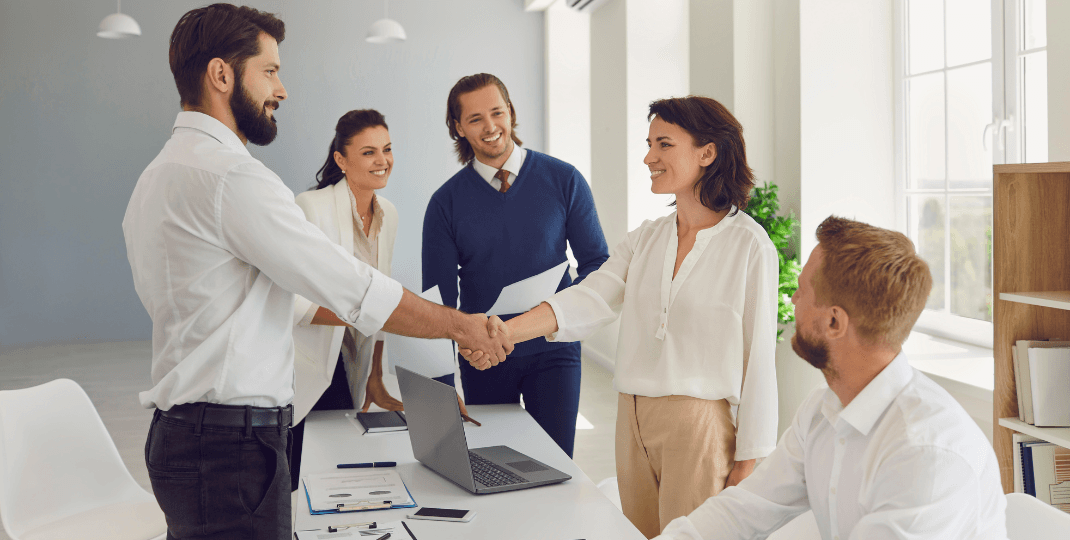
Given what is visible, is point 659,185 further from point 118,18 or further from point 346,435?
point 118,18

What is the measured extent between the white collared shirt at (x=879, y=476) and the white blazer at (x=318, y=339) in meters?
1.32

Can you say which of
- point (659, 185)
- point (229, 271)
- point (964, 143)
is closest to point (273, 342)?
point (229, 271)

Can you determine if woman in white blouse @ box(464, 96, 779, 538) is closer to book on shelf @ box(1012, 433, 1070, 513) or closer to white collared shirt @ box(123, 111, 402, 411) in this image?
white collared shirt @ box(123, 111, 402, 411)

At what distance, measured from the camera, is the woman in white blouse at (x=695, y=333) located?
6.23ft

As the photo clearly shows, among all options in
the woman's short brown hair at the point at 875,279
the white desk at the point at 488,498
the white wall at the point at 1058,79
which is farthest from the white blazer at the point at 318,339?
the white wall at the point at 1058,79

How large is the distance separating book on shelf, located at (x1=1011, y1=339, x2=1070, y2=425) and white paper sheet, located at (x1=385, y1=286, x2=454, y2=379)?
5.68 ft

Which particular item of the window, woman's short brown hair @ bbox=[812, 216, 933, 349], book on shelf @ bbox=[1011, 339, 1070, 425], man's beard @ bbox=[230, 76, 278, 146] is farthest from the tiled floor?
woman's short brown hair @ bbox=[812, 216, 933, 349]

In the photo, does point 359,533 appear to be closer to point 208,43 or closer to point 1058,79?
point 208,43

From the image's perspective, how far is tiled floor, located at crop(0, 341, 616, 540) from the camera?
180 inches

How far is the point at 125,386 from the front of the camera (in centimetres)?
634

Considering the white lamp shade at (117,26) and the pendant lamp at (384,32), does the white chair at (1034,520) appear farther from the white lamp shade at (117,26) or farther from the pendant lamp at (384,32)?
the white lamp shade at (117,26)

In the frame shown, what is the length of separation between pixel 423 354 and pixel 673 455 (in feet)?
3.12

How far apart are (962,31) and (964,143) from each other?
49 centimetres

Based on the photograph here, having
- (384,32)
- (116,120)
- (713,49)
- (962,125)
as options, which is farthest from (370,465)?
(116,120)
